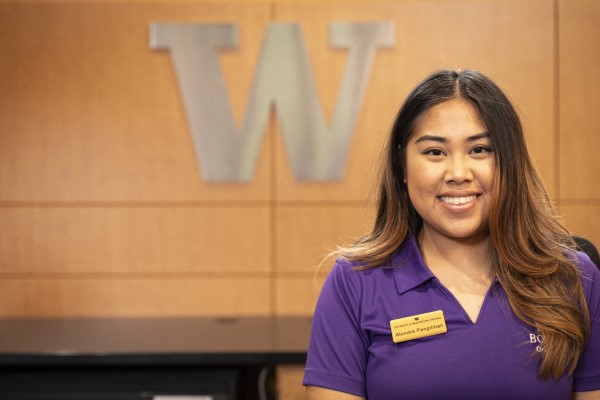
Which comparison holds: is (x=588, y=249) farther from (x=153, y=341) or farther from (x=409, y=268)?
(x=153, y=341)

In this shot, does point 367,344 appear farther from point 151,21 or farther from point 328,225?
point 151,21

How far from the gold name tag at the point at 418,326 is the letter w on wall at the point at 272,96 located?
2.31 m

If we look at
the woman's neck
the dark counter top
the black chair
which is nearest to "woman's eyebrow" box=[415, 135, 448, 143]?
the woman's neck

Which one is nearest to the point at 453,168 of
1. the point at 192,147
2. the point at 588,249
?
the point at 588,249

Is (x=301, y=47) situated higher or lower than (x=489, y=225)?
higher

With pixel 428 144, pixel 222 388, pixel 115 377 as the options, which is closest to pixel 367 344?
pixel 428 144

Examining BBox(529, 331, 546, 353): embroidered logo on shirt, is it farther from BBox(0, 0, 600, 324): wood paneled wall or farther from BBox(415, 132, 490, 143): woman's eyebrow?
BBox(0, 0, 600, 324): wood paneled wall

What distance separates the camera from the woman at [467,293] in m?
1.60

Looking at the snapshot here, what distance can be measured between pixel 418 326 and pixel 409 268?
0.16 m

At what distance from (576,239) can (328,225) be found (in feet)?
6.53

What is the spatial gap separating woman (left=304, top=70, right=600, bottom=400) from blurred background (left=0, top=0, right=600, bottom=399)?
2.15m

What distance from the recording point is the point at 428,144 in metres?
1.68

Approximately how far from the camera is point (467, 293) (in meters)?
1.72

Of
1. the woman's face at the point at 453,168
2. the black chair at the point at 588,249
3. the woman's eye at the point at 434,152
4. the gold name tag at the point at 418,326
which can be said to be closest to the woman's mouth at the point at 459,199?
the woman's face at the point at 453,168
